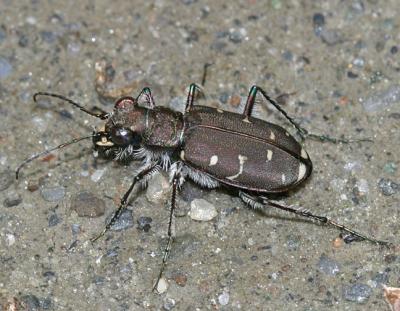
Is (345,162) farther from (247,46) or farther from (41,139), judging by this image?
(41,139)

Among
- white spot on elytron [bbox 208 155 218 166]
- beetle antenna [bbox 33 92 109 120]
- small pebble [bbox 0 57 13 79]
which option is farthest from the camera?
small pebble [bbox 0 57 13 79]

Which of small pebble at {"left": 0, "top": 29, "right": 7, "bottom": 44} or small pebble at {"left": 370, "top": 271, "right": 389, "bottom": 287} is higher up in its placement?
small pebble at {"left": 0, "top": 29, "right": 7, "bottom": 44}

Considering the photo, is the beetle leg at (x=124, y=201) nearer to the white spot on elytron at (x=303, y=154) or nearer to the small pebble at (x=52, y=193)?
the small pebble at (x=52, y=193)

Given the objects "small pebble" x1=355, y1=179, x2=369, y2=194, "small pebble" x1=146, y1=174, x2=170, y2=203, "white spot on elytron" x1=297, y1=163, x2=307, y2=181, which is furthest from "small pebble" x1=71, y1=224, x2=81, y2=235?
"small pebble" x1=355, y1=179, x2=369, y2=194

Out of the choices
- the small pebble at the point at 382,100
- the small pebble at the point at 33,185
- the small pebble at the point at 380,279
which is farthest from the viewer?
the small pebble at the point at 382,100

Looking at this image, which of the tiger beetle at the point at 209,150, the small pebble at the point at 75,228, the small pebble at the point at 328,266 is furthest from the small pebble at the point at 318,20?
the small pebble at the point at 75,228

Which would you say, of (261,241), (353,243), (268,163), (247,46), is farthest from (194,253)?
(247,46)

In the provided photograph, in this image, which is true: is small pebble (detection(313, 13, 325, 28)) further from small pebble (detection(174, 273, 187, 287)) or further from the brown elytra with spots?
small pebble (detection(174, 273, 187, 287))
